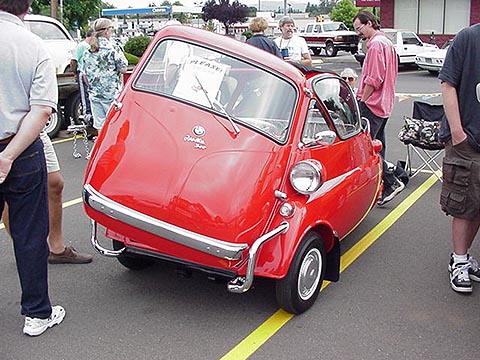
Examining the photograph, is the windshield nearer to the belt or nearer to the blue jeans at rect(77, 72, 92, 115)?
the belt

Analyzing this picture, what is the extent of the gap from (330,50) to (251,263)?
103 ft

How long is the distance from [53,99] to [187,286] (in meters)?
1.69

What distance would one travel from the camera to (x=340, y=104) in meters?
4.74

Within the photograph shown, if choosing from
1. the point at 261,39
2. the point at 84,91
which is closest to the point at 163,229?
the point at 261,39

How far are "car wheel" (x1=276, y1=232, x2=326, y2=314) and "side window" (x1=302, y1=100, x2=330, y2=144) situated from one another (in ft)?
2.14

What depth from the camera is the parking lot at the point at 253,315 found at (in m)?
3.47

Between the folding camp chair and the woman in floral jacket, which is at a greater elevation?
the woman in floral jacket

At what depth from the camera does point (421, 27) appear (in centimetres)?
3181

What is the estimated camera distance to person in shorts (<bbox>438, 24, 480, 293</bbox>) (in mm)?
3830

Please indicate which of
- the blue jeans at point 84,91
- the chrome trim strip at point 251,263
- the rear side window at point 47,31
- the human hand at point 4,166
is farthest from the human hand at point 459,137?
the rear side window at point 47,31

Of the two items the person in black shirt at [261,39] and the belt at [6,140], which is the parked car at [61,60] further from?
the belt at [6,140]

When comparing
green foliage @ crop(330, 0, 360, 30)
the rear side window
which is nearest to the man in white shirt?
the rear side window

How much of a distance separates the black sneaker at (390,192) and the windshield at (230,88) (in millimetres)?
2648

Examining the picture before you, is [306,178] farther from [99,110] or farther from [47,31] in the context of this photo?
[47,31]
